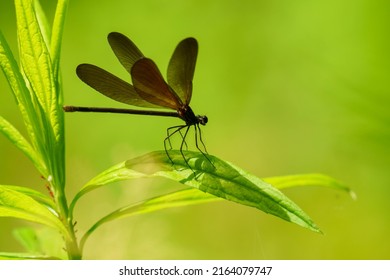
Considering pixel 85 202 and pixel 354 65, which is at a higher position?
pixel 354 65

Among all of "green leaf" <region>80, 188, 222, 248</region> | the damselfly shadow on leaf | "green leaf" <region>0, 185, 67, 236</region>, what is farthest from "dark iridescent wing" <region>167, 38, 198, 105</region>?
"green leaf" <region>0, 185, 67, 236</region>

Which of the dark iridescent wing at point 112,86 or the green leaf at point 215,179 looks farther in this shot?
the dark iridescent wing at point 112,86

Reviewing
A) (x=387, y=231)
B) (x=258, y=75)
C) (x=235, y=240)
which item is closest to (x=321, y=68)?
(x=258, y=75)

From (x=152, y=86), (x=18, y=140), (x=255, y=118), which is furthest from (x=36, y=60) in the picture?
(x=255, y=118)

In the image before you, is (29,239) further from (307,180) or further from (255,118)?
(255,118)

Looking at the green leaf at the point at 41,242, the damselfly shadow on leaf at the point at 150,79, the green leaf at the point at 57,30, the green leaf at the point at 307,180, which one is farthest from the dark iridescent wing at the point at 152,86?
the green leaf at the point at 41,242

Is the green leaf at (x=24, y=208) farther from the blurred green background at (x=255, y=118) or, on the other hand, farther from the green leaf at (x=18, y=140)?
the blurred green background at (x=255, y=118)
